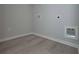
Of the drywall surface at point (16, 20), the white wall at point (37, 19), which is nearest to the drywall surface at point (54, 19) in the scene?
the white wall at point (37, 19)

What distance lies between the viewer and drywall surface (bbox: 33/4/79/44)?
70.6 inches

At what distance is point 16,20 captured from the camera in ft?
7.97

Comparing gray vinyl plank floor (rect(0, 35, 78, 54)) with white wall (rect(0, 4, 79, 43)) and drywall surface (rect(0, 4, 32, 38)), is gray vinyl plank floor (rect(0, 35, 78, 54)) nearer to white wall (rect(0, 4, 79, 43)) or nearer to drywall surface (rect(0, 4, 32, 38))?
white wall (rect(0, 4, 79, 43))

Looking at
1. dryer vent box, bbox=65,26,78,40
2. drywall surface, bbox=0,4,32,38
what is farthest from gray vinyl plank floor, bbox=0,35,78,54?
drywall surface, bbox=0,4,32,38

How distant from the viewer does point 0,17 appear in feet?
6.87

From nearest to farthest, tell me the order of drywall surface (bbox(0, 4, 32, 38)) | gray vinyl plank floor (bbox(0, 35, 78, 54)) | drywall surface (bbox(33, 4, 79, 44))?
1. gray vinyl plank floor (bbox(0, 35, 78, 54))
2. drywall surface (bbox(33, 4, 79, 44))
3. drywall surface (bbox(0, 4, 32, 38))

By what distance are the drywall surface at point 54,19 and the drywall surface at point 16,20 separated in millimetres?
205

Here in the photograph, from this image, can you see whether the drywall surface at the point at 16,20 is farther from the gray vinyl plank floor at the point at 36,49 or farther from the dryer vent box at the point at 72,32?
the dryer vent box at the point at 72,32

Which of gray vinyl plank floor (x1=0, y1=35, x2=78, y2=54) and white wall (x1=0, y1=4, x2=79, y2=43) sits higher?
white wall (x1=0, y1=4, x2=79, y2=43)

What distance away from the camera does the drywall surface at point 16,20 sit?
222 cm

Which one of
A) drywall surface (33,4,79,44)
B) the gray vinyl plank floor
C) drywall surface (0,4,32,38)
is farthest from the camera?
drywall surface (0,4,32,38)

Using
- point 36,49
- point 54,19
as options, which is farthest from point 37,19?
point 36,49

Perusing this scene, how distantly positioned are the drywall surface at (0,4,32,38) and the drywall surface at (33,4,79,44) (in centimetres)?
20

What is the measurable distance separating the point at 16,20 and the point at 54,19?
3.38ft
